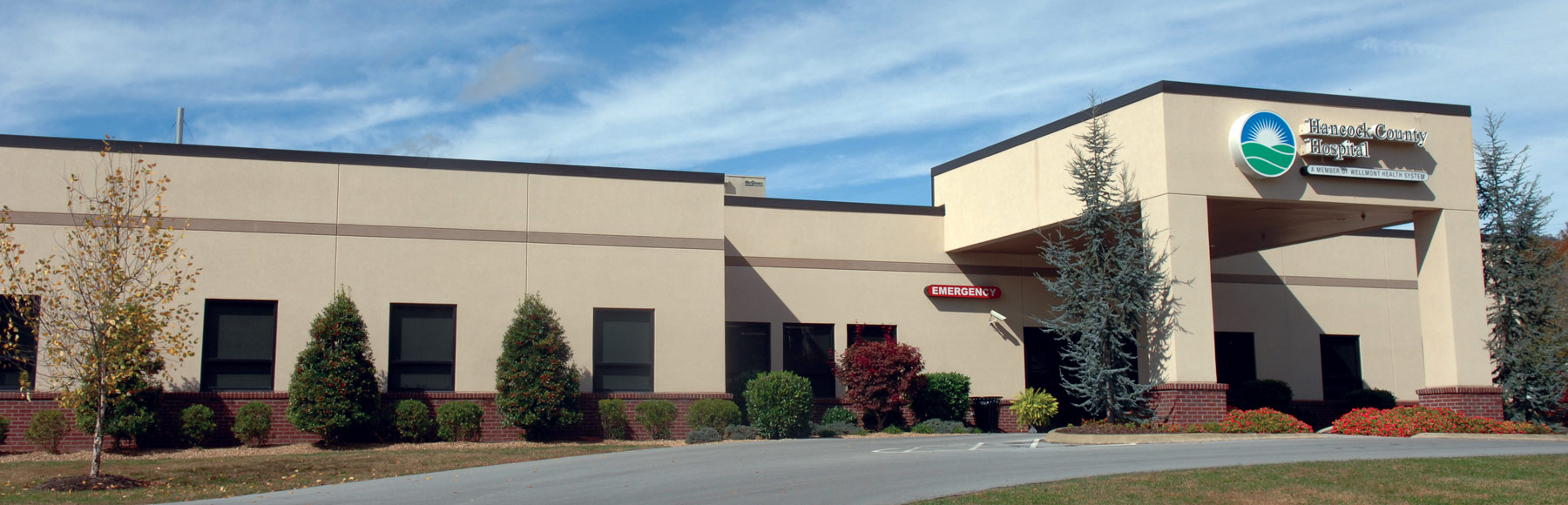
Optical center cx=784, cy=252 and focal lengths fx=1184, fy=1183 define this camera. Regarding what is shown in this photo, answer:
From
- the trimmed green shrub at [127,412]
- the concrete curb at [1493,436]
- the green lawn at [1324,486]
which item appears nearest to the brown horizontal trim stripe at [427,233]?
the trimmed green shrub at [127,412]

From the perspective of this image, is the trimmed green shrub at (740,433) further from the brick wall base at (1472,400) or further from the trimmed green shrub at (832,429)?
the brick wall base at (1472,400)

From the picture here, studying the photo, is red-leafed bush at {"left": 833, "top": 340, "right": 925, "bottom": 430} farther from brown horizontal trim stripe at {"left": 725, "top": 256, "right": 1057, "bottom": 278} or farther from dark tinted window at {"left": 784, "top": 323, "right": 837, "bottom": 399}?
brown horizontal trim stripe at {"left": 725, "top": 256, "right": 1057, "bottom": 278}

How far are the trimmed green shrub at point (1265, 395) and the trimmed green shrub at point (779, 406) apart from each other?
43.0 ft

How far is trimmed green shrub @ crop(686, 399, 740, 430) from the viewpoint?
79.0 feet

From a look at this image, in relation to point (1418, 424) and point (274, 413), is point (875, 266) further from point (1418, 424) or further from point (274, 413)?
point (274, 413)

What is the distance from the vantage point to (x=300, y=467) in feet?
58.6

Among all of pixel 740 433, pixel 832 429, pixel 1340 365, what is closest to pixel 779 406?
pixel 740 433

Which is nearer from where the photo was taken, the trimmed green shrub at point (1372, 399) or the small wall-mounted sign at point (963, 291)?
the small wall-mounted sign at point (963, 291)

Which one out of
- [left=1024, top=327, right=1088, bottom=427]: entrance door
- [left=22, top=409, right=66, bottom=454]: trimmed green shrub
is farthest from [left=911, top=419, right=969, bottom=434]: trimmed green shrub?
[left=22, top=409, right=66, bottom=454]: trimmed green shrub

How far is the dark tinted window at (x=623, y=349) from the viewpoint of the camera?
82.1 feet

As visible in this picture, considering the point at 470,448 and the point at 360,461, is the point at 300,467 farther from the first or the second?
the point at 470,448

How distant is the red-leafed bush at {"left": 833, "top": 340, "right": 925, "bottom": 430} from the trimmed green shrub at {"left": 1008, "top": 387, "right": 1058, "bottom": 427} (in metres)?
2.46

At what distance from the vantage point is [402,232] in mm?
24156

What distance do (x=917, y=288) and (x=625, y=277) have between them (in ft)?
25.5
